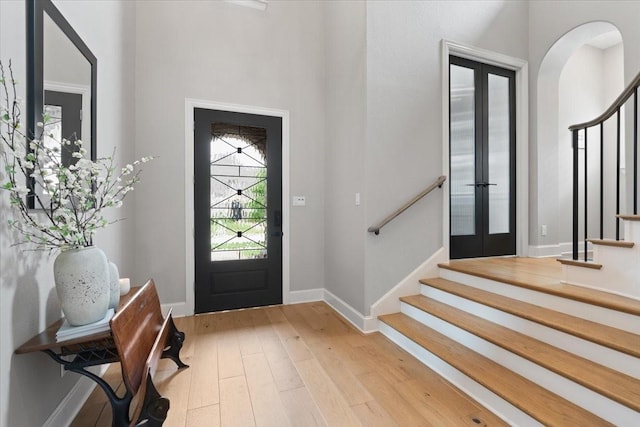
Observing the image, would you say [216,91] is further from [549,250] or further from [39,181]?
[549,250]

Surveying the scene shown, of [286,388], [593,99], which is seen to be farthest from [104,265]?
[593,99]

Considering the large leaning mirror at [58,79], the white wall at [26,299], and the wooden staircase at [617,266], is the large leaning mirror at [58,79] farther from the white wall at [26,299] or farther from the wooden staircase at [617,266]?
the wooden staircase at [617,266]

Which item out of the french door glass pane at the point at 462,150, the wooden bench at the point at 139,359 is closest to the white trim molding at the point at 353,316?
the french door glass pane at the point at 462,150

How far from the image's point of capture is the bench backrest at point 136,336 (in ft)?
4.29

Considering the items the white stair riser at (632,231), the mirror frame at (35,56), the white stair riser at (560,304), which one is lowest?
the white stair riser at (560,304)

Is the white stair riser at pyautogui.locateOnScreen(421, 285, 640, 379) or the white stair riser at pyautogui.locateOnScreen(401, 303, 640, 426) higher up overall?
the white stair riser at pyautogui.locateOnScreen(421, 285, 640, 379)

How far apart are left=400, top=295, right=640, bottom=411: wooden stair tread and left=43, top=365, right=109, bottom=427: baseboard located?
8.10 ft

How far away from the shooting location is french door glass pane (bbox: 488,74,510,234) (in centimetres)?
347

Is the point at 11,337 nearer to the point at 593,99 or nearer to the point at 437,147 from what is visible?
the point at 437,147

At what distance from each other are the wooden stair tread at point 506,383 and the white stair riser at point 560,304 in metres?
0.59

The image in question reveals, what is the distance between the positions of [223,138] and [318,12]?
1981mm

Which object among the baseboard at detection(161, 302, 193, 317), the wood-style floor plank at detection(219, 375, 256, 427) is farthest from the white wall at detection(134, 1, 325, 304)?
the wood-style floor plank at detection(219, 375, 256, 427)

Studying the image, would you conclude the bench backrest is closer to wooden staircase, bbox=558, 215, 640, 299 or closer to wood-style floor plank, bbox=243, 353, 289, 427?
wood-style floor plank, bbox=243, 353, 289, 427

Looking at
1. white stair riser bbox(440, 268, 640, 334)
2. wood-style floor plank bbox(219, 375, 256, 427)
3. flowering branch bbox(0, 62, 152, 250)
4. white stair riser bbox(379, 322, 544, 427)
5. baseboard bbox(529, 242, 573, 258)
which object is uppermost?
flowering branch bbox(0, 62, 152, 250)
